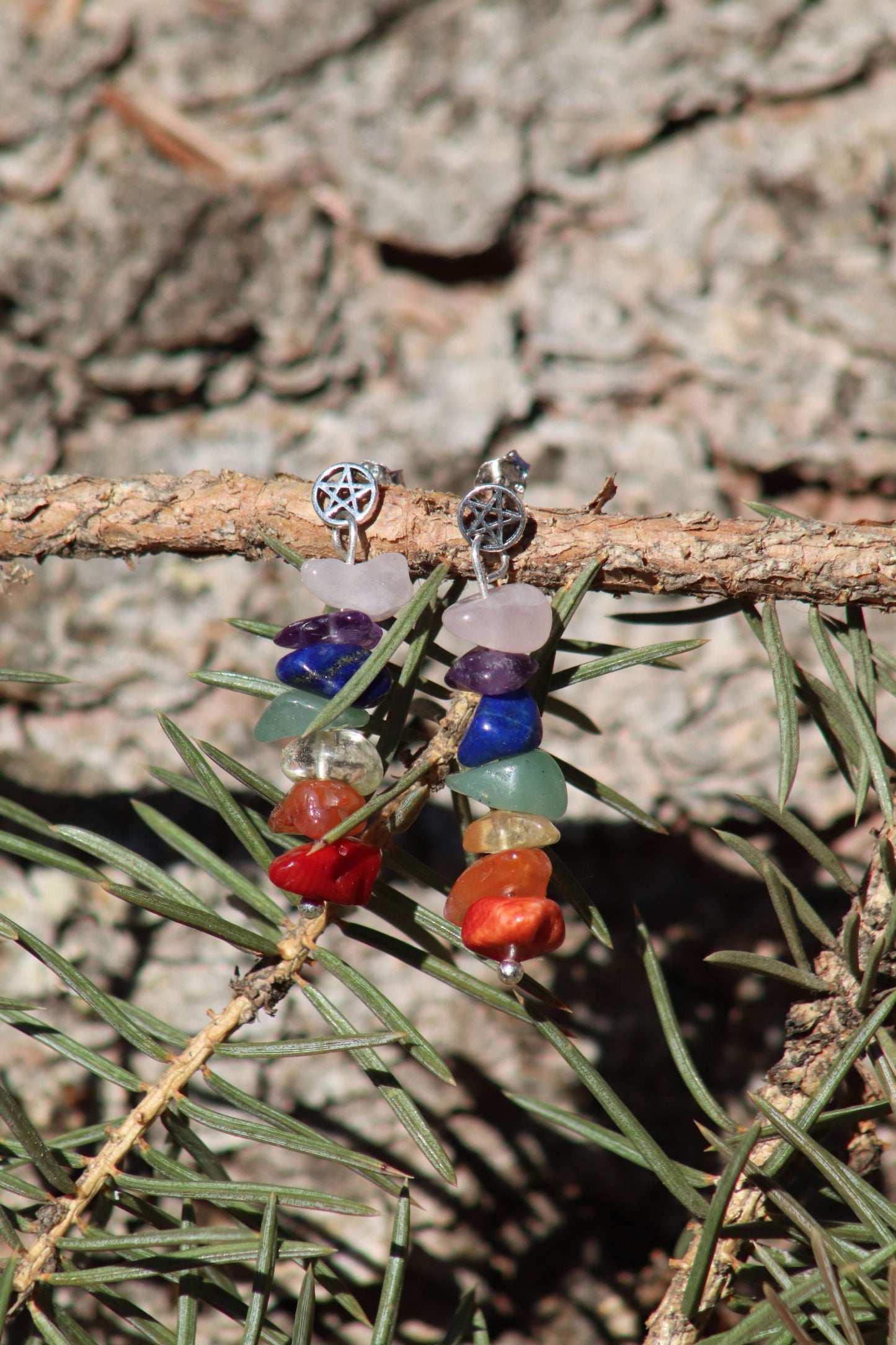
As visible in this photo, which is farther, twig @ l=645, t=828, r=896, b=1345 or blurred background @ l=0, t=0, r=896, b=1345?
blurred background @ l=0, t=0, r=896, b=1345

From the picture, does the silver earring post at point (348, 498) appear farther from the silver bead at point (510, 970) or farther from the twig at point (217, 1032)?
the silver bead at point (510, 970)

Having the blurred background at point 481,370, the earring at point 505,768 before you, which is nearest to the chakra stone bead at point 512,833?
the earring at point 505,768

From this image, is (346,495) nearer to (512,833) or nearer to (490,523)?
(490,523)

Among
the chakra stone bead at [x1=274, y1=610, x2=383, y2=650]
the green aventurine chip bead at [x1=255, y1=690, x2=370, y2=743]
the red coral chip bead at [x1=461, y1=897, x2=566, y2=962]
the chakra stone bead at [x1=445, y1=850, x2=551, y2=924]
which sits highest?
the chakra stone bead at [x1=274, y1=610, x2=383, y2=650]

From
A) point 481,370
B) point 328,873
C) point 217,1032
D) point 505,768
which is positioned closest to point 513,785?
point 505,768

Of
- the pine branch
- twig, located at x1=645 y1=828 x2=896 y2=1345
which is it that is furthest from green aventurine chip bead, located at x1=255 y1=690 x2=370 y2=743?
twig, located at x1=645 y1=828 x2=896 y2=1345

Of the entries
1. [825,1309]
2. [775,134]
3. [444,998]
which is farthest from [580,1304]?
[775,134]

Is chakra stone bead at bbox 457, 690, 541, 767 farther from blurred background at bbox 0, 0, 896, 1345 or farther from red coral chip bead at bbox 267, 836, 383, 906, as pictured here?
blurred background at bbox 0, 0, 896, 1345

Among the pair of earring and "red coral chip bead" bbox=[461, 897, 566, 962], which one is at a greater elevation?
the pair of earring
